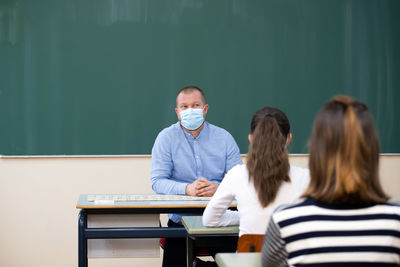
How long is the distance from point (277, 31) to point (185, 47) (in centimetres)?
89

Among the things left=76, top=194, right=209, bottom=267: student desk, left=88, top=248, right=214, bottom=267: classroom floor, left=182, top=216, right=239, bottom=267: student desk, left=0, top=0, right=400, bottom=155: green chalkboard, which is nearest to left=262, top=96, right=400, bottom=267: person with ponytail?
left=182, top=216, right=239, bottom=267: student desk

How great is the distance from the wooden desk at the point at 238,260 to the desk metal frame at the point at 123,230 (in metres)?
1.11

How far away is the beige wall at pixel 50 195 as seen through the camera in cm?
454

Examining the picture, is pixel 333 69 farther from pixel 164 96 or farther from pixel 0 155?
pixel 0 155

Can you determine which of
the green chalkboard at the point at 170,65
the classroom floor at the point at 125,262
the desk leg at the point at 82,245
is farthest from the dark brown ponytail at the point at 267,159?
the classroom floor at the point at 125,262

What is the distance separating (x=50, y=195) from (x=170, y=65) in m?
1.60

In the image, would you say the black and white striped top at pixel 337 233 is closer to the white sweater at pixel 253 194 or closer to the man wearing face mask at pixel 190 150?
the white sweater at pixel 253 194

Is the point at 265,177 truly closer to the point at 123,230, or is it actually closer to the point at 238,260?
the point at 238,260

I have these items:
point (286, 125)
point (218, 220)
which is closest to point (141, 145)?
point (218, 220)

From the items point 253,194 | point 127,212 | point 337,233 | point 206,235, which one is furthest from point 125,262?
point 337,233

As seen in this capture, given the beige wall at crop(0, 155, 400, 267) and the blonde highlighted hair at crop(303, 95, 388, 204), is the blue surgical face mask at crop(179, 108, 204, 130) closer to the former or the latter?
the beige wall at crop(0, 155, 400, 267)

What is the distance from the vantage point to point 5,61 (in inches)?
177

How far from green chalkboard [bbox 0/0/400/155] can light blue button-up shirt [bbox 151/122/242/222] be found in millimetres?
1077

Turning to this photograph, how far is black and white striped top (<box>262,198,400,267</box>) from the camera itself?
131 centimetres
